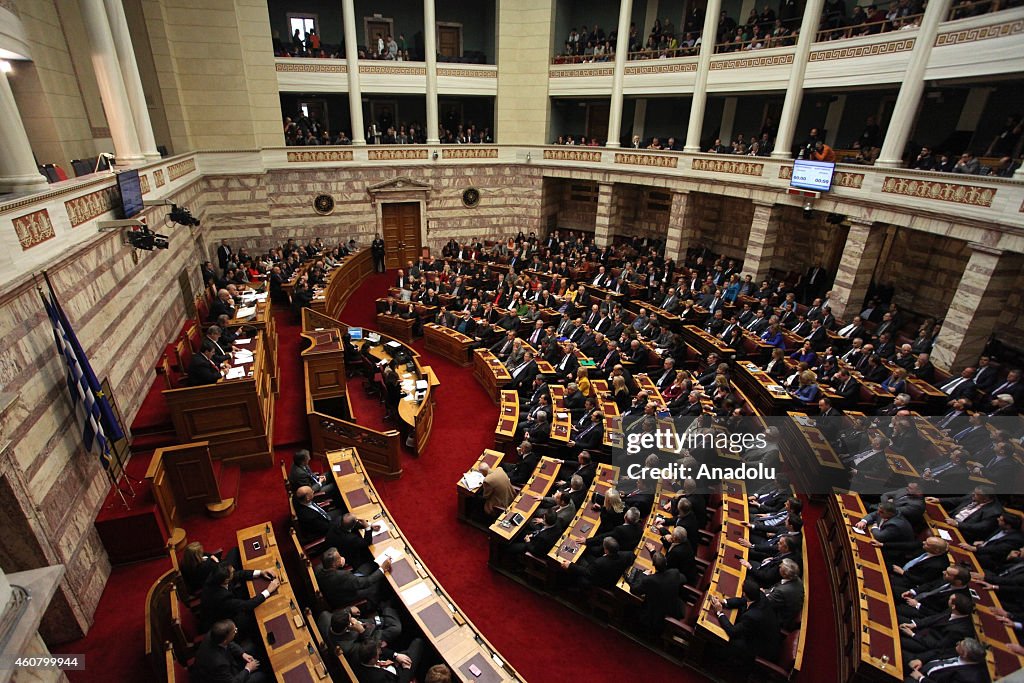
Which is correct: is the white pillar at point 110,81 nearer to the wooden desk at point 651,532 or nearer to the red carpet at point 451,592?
the red carpet at point 451,592

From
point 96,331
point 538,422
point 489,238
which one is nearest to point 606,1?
point 489,238

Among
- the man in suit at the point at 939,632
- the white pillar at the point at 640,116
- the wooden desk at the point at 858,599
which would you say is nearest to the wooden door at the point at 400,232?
the white pillar at the point at 640,116

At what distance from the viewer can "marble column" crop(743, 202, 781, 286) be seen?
15.7 metres

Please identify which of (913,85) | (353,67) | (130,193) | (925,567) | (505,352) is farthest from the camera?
(353,67)

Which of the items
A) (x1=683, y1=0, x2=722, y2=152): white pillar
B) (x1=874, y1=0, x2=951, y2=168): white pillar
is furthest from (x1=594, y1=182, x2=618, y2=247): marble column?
(x1=874, y1=0, x2=951, y2=168): white pillar

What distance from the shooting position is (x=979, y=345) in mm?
11188

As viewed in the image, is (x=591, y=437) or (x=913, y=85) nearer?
(x=591, y=437)

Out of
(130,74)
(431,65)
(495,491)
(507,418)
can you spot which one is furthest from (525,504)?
(431,65)

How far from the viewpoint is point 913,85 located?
12.2 m

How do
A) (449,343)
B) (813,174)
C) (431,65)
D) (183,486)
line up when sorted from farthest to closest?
(431,65) → (813,174) → (449,343) → (183,486)

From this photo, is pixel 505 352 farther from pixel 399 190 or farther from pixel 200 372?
pixel 399 190

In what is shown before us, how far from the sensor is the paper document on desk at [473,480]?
25.7 ft

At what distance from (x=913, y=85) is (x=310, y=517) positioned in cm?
1597

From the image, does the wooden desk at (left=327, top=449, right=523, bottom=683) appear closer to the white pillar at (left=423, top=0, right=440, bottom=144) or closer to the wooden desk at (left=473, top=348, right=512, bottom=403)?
the wooden desk at (left=473, top=348, right=512, bottom=403)
